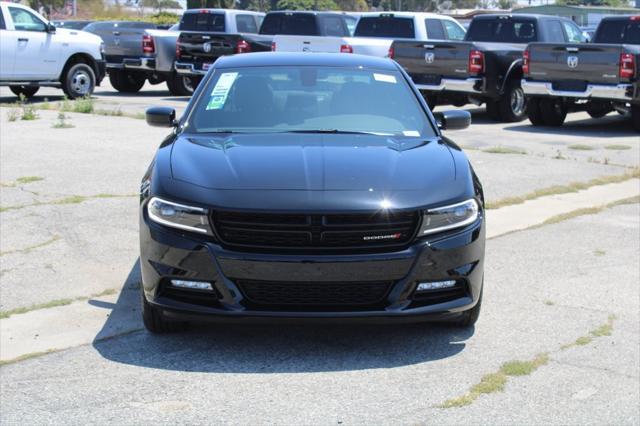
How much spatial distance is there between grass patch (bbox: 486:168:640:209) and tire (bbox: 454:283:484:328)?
3.99m

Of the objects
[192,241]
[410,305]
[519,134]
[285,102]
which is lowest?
[519,134]

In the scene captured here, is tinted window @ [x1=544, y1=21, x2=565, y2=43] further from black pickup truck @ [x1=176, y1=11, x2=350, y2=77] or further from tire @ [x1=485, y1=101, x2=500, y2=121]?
black pickup truck @ [x1=176, y1=11, x2=350, y2=77]

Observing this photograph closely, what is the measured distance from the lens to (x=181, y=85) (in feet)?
76.3

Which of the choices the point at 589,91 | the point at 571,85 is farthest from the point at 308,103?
the point at 571,85

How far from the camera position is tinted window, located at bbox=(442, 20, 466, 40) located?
70.2ft

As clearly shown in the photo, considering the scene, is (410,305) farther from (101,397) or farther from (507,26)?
(507,26)

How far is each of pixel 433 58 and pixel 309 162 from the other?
13.0 m

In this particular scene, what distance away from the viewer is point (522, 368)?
5.31 m

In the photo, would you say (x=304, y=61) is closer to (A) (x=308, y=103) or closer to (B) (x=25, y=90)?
(A) (x=308, y=103)

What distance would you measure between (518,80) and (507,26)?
1.80 m

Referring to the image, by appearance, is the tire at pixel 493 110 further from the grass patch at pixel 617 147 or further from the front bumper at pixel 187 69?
the front bumper at pixel 187 69

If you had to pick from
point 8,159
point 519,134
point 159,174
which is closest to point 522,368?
point 159,174

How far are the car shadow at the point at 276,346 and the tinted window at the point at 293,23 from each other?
1687 centimetres

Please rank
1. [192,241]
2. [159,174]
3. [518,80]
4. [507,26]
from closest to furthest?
[192,241]
[159,174]
[518,80]
[507,26]
